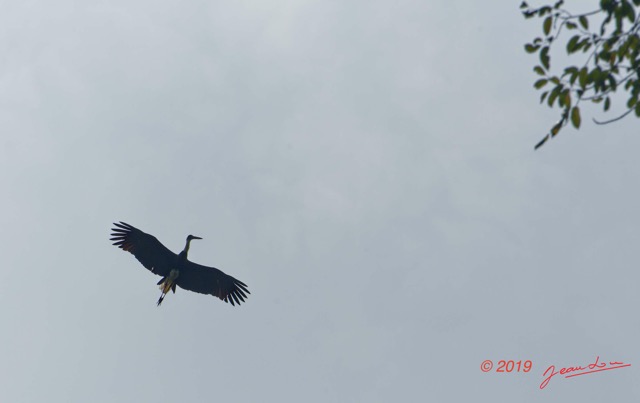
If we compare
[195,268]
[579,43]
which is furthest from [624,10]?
[195,268]

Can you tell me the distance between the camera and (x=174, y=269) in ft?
81.4

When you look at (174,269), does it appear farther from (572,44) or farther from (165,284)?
(572,44)

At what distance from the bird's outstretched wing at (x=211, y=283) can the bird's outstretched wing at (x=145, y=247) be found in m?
0.52

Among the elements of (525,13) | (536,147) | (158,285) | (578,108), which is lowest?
(536,147)

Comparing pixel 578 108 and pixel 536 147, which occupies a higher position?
pixel 578 108

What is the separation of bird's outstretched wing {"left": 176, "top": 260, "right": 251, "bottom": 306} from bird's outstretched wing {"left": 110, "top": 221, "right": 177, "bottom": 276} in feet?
1.70

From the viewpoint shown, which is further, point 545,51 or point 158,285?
point 158,285

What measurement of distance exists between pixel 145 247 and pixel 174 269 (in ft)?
3.37

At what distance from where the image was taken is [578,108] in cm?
765

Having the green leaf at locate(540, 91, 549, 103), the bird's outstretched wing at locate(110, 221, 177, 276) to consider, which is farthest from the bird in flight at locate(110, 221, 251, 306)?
the green leaf at locate(540, 91, 549, 103)

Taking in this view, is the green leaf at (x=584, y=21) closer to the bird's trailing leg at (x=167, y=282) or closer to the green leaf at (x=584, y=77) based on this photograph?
the green leaf at (x=584, y=77)

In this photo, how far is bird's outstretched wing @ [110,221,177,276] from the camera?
24.5m

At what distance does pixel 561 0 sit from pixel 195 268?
60.6 ft

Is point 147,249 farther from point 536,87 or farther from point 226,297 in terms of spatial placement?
point 536,87
